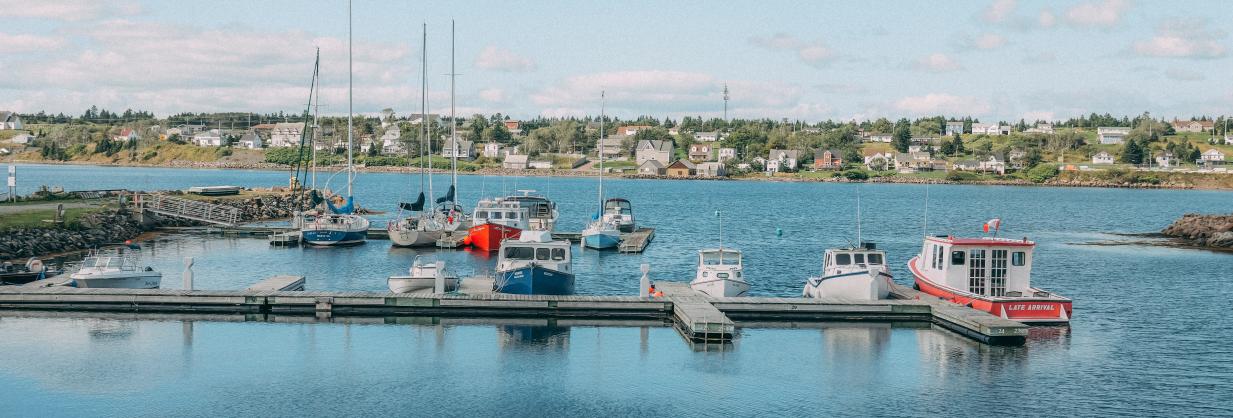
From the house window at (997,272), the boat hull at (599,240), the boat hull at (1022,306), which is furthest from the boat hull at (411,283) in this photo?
the boat hull at (599,240)

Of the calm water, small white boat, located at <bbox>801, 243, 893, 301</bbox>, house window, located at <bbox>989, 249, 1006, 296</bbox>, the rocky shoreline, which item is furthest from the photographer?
the rocky shoreline

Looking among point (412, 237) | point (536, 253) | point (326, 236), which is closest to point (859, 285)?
point (536, 253)

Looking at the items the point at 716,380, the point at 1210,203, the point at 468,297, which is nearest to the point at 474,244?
the point at 468,297

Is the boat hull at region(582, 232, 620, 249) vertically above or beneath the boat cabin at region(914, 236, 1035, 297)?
beneath

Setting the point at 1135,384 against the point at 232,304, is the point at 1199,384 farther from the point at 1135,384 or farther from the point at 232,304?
the point at 232,304

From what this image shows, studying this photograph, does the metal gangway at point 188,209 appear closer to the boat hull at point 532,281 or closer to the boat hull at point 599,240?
the boat hull at point 599,240

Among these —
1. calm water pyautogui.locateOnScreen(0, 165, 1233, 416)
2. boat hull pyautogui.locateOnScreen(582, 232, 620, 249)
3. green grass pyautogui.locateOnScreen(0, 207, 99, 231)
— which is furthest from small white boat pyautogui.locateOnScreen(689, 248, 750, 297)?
green grass pyautogui.locateOnScreen(0, 207, 99, 231)

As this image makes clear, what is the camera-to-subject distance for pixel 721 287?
139 feet

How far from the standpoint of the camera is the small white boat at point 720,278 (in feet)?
139

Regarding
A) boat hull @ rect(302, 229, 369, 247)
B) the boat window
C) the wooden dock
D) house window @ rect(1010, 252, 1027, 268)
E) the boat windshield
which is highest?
house window @ rect(1010, 252, 1027, 268)

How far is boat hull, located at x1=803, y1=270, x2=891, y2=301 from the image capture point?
135 feet

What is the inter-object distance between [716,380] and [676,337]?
6.01m

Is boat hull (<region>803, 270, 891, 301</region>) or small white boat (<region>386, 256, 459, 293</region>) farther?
small white boat (<region>386, 256, 459, 293</region>)

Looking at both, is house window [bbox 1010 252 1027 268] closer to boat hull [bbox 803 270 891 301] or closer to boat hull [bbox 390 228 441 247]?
boat hull [bbox 803 270 891 301]
